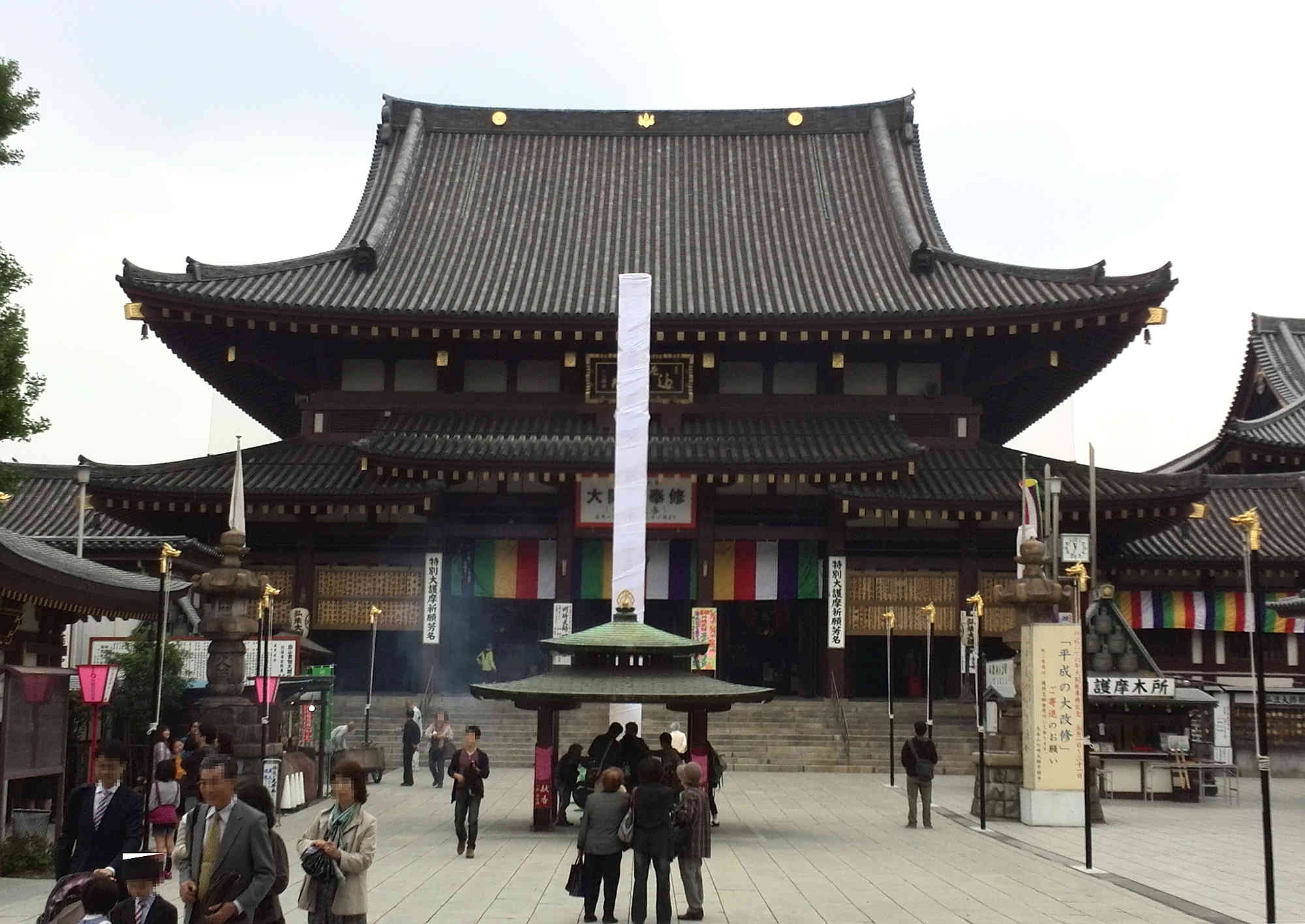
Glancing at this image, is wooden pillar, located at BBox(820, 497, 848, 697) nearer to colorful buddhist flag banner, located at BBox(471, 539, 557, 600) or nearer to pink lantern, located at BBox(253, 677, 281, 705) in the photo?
colorful buddhist flag banner, located at BBox(471, 539, 557, 600)

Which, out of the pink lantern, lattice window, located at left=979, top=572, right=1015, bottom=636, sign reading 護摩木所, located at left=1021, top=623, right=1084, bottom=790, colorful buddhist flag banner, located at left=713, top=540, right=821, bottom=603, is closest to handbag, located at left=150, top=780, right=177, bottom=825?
the pink lantern

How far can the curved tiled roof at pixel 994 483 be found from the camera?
33250mm

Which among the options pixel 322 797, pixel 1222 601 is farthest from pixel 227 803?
pixel 1222 601

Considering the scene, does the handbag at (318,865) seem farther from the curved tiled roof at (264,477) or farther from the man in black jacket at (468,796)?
the curved tiled roof at (264,477)

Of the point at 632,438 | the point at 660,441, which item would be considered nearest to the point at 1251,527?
the point at 632,438

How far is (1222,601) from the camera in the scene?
38.0 meters

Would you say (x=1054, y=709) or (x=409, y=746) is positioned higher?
(x=1054, y=709)

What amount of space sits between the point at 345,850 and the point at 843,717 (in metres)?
23.9

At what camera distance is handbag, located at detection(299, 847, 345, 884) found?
898 centimetres

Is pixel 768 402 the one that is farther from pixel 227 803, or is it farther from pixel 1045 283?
pixel 227 803

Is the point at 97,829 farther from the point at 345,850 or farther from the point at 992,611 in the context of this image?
the point at 992,611

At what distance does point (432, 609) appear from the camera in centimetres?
3431

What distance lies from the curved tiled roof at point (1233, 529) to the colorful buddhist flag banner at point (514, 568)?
47.9 ft

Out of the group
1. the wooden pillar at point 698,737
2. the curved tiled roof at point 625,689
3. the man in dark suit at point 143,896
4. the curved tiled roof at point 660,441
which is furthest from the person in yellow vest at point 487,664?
the man in dark suit at point 143,896
